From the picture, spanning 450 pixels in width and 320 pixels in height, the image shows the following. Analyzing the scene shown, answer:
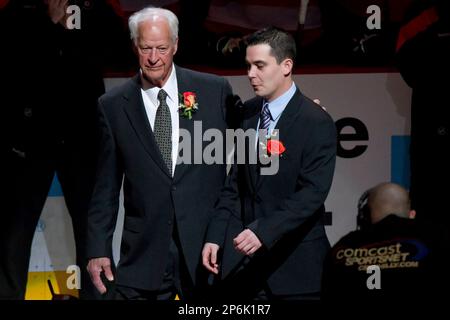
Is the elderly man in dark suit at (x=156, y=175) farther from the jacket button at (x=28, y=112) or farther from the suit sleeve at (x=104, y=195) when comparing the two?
the jacket button at (x=28, y=112)

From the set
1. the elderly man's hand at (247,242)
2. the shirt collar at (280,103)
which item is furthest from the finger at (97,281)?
the shirt collar at (280,103)

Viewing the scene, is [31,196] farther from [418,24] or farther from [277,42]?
[418,24]

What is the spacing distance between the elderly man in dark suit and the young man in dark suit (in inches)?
5.0

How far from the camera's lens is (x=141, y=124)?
182 inches

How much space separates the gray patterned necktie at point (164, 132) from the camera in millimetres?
4648

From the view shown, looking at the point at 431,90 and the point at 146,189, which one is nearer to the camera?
the point at 146,189

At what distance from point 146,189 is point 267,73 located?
2.38ft

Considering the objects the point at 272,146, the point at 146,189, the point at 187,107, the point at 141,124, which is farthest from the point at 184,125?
the point at 272,146

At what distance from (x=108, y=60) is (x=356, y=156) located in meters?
1.44

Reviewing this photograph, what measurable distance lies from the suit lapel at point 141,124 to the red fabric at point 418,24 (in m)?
1.53

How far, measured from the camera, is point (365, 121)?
580 centimetres

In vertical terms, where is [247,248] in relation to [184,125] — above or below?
below

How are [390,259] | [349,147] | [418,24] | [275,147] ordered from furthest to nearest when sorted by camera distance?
[349,147] < [418,24] < [275,147] < [390,259]
